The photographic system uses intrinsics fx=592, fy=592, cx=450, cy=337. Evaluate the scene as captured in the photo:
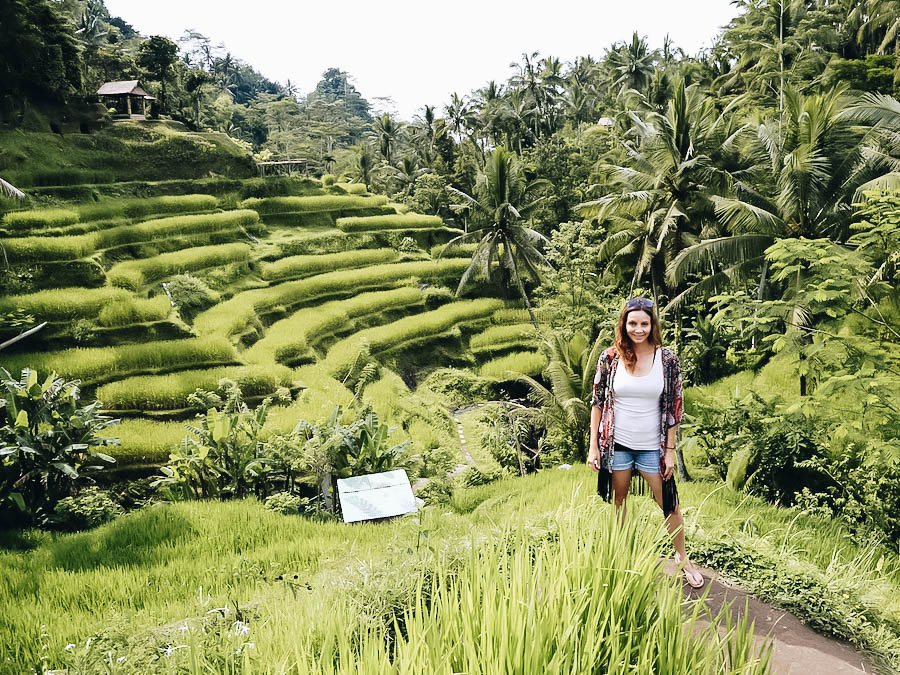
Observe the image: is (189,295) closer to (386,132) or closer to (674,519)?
(674,519)

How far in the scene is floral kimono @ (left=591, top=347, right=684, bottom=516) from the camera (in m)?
3.17

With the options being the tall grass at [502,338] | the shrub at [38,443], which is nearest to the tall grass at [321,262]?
the tall grass at [502,338]

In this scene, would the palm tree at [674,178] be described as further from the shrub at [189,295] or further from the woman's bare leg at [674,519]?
the woman's bare leg at [674,519]

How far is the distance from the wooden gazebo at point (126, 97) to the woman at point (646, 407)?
2133 centimetres

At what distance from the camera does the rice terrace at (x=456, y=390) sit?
249cm

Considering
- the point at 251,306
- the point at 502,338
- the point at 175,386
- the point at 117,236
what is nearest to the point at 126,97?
the point at 117,236

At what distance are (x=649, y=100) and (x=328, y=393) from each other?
1812cm

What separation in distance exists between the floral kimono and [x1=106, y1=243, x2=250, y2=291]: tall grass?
13.1 meters

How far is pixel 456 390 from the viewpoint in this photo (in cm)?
1683

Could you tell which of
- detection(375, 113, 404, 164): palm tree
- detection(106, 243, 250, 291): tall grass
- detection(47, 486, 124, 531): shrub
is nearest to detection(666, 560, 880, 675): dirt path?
detection(47, 486, 124, 531): shrub

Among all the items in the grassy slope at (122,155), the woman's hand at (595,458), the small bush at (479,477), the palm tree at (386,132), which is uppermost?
the palm tree at (386,132)

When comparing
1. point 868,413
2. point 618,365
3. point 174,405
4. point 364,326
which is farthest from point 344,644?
point 364,326

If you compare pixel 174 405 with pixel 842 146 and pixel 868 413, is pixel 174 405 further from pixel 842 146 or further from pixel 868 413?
pixel 842 146

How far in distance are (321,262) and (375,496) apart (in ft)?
44.3
